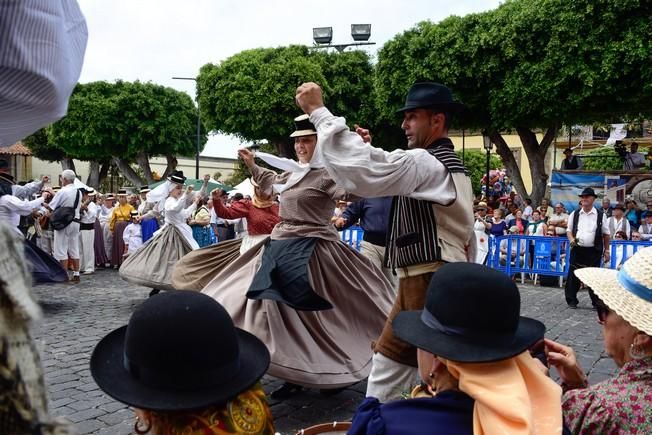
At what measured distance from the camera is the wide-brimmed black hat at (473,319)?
5.56ft

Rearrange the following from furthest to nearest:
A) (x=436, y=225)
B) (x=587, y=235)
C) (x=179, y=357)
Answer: (x=587, y=235)
(x=436, y=225)
(x=179, y=357)

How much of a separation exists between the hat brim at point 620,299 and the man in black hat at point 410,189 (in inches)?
36.0

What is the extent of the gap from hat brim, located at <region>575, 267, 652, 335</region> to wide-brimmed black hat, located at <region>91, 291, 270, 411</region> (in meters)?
1.28

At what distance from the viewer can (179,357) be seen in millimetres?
1480

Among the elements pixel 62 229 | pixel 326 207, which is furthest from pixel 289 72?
pixel 326 207

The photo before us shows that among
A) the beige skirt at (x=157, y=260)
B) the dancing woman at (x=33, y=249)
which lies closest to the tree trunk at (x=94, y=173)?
the dancing woman at (x=33, y=249)

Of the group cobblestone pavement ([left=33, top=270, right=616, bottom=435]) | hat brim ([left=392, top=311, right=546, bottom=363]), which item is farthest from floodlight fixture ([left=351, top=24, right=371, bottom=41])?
hat brim ([left=392, top=311, right=546, bottom=363])

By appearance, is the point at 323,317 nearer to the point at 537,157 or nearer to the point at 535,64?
the point at 535,64

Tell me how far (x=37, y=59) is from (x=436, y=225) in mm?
2477

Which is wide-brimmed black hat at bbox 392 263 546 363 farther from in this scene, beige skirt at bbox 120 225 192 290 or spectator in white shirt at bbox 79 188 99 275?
spectator in white shirt at bbox 79 188 99 275

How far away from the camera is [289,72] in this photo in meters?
26.0

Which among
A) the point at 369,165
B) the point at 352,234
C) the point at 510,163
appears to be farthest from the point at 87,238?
the point at 510,163

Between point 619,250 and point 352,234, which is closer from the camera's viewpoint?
point 619,250

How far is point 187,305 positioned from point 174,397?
0.74ft
